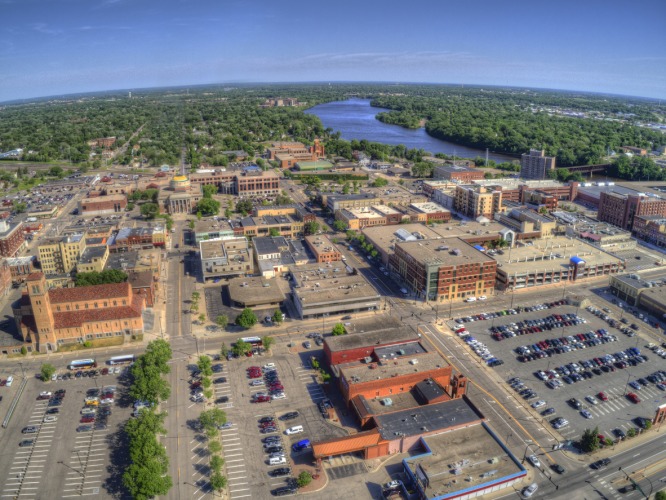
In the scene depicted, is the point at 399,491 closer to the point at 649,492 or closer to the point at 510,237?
the point at 649,492

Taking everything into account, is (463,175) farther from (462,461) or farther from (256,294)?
(462,461)

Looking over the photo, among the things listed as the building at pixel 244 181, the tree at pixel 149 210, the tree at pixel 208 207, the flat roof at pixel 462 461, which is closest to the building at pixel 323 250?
the tree at pixel 208 207

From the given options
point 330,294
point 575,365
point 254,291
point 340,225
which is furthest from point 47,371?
point 340,225

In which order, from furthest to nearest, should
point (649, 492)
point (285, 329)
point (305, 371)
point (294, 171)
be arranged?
point (294, 171)
point (285, 329)
point (305, 371)
point (649, 492)

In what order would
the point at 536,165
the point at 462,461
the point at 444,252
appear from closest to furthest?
the point at 462,461, the point at 444,252, the point at 536,165

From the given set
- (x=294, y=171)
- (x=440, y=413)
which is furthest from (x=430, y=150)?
(x=440, y=413)

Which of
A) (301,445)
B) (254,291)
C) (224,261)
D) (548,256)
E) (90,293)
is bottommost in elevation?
(301,445)
